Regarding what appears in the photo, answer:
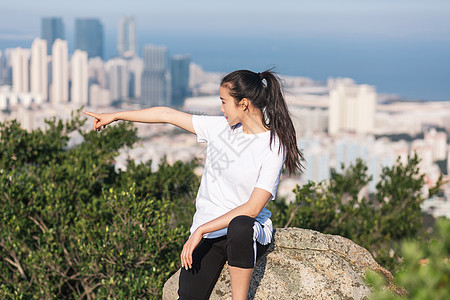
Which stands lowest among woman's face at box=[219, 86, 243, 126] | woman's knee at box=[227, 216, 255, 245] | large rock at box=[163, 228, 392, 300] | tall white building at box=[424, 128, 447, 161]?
tall white building at box=[424, 128, 447, 161]

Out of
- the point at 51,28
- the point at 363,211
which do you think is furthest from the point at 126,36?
the point at 363,211

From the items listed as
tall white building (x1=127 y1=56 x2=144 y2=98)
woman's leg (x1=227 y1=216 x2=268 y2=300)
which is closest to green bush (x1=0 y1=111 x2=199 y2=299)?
woman's leg (x1=227 y1=216 x2=268 y2=300)

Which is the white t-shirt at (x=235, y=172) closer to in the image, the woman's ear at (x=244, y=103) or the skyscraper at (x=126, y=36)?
the woman's ear at (x=244, y=103)

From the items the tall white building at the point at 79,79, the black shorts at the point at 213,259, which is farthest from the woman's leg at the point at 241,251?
the tall white building at the point at 79,79

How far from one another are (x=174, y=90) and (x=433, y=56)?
A: 5683 centimetres

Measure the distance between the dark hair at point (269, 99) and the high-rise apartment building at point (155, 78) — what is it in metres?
84.5

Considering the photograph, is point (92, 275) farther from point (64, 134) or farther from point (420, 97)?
point (420, 97)

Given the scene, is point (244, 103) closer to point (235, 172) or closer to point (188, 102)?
point (235, 172)

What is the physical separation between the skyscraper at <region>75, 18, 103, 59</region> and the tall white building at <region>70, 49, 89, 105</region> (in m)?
40.1

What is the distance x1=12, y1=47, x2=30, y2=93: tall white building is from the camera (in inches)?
3468

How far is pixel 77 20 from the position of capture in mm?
142000

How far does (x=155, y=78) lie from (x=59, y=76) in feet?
55.4

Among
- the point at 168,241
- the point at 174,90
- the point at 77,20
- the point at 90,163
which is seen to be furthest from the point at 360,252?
the point at 77,20

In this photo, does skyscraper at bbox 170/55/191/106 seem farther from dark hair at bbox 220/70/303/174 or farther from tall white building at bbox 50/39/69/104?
dark hair at bbox 220/70/303/174
